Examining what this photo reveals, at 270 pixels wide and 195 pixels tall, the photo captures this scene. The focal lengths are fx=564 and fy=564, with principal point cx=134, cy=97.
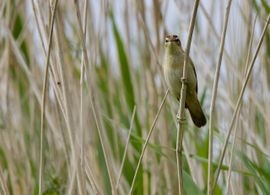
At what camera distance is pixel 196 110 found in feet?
5.56

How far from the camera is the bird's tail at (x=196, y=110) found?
1657 mm

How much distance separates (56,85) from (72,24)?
99cm

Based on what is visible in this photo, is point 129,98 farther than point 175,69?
Yes

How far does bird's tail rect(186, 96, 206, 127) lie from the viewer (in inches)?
65.2

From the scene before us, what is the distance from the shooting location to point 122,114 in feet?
6.92

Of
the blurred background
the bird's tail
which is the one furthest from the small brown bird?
the blurred background

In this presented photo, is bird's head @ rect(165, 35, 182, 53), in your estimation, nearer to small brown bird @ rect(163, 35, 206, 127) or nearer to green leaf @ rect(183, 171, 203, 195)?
small brown bird @ rect(163, 35, 206, 127)

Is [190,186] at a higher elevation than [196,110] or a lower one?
lower

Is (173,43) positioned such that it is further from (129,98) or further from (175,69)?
(129,98)

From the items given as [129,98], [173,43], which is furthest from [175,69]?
[129,98]

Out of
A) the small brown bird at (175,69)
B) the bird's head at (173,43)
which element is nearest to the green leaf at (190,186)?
the small brown bird at (175,69)

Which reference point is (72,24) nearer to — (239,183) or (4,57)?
(4,57)

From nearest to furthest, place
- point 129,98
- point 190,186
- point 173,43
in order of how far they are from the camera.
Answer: point 190,186 → point 173,43 → point 129,98

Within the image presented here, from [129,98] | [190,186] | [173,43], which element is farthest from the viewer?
[129,98]
